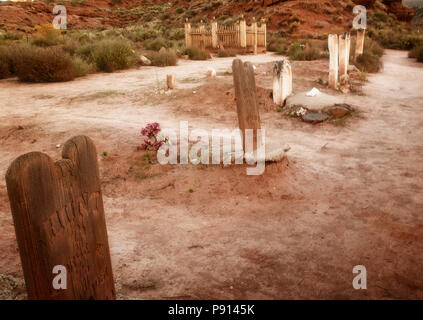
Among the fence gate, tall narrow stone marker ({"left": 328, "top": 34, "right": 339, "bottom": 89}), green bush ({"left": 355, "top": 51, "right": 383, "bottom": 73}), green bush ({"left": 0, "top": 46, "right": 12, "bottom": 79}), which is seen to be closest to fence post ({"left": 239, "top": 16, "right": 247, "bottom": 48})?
the fence gate

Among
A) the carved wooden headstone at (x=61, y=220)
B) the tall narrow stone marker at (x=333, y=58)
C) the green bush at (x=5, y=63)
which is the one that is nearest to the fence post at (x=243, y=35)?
the tall narrow stone marker at (x=333, y=58)

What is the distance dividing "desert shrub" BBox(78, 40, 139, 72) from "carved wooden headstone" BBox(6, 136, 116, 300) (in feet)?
41.5

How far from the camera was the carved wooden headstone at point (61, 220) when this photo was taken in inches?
58.5

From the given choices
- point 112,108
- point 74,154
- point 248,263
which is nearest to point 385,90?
point 112,108

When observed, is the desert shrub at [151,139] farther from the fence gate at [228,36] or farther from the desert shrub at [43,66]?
the fence gate at [228,36]

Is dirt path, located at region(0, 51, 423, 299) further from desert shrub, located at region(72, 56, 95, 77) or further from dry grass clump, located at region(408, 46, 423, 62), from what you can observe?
dry grass clump, located at region(408, 46, 423, 62)

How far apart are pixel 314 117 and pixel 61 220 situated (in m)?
6.62

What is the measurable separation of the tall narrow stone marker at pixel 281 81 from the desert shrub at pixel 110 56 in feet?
24.5

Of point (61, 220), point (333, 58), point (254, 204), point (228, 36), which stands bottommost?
point (254, 204)

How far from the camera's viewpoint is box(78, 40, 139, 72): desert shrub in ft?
44.2

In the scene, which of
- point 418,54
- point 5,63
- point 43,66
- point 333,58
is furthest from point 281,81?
point 418,54

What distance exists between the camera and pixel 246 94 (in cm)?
468

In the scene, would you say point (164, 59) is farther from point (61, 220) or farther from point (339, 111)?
point (61, 220)

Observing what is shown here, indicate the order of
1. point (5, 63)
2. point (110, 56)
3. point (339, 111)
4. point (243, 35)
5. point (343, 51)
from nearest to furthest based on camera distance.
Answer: point (339, 111) < point (343, 51) < point (5, 63) < point (110, 56) < point (243, 35)
